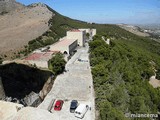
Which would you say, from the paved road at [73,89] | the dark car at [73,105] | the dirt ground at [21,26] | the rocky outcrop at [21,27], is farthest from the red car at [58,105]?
the dirt ground at [21,26]

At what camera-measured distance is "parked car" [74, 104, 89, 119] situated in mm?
20647

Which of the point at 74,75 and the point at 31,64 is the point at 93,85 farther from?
the point at 31,64

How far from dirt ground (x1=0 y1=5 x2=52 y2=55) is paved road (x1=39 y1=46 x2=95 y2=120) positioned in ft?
93.7

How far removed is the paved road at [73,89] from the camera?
2156 cm

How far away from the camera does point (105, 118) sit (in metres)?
20.6

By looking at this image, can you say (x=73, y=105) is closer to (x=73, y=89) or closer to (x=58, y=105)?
(x=58, y=105)

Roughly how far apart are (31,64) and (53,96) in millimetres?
10520

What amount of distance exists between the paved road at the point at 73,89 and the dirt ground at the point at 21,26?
2857cm

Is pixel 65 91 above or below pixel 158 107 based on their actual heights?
above

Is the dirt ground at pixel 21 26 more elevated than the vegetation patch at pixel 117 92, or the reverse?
the dirt ground at pixel 21 26

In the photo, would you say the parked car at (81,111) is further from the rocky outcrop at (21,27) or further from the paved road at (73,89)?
the rocky outcrop at (21,27)

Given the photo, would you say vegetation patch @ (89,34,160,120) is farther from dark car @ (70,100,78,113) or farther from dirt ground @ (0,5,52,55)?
dirt ground @ (0,5,52,55)

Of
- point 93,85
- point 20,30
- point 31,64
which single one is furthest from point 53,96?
point 20,30

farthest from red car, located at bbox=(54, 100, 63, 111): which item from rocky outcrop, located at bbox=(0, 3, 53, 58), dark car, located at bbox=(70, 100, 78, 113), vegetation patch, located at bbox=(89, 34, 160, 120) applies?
rocky outcrop, located at bbox=(0, 3, 53, 58)
